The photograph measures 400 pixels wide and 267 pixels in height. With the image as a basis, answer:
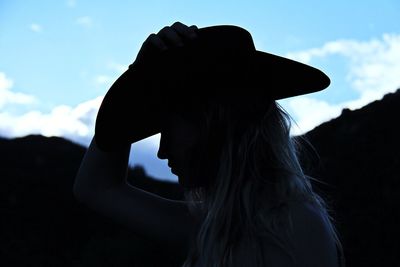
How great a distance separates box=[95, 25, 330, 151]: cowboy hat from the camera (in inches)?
78.4

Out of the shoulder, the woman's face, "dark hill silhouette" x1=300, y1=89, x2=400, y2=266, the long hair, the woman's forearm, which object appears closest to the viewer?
the shoulder

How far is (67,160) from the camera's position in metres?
20.2

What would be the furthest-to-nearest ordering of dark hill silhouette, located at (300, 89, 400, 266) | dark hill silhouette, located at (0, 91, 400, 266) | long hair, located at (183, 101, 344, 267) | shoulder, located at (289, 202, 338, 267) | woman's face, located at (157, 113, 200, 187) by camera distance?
dark hill silhouette, located at (0, 91, 400, 266) < dark hill silhouette, located at (300, 89, 400, 266) < woman's face, located at (157, 113, 200, 187) < long hair, located at (183, 101, 344, 267) < shoulder, located at (289, 202, 338, 267)

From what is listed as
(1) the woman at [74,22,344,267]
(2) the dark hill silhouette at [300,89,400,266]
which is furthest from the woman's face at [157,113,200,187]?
(2) the dark hill silhouette at [300,89,400,266]

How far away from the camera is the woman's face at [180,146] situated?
1.94 m

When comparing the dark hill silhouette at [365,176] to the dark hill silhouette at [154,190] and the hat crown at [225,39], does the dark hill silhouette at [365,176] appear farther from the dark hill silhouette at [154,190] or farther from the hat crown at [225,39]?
the hat crown at [225,39]

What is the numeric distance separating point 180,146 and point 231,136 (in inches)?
7.4

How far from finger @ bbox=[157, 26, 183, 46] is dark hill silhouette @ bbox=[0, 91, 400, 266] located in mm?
8686

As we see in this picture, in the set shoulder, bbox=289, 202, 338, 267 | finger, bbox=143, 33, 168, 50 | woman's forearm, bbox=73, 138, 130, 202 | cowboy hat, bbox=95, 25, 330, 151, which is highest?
finger, bbox=143, 33, 168, 50

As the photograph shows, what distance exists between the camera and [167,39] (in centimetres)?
204

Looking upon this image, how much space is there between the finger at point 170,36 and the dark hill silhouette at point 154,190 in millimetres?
8686

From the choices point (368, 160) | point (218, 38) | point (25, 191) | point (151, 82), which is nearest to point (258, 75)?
point (218, 38)

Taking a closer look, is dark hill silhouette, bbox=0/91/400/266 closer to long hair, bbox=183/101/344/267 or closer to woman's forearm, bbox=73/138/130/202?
woman's forearm, bbox=73/138/130/202

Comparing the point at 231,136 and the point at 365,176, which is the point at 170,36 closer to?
the point at 231,136
